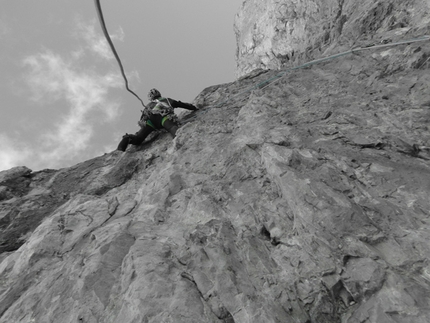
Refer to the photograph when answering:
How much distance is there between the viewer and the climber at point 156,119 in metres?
9.05

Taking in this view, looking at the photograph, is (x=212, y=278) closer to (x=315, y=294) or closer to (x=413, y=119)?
(x=315, y=294)

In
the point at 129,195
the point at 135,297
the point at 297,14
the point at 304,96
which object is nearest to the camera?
the point at 135,297

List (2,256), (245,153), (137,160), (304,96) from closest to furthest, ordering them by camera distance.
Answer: (245,153) < (2,256) < (304,96) < (137,160)

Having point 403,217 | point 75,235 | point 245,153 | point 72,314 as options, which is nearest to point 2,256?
point 75,235

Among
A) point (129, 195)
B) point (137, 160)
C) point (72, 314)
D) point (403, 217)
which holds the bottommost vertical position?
point (403, 217)

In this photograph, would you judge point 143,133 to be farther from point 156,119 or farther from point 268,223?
point 268,223

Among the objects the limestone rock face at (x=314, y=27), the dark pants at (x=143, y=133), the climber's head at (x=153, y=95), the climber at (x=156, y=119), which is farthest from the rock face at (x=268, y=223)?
the climber's head at (x=153, y=95)

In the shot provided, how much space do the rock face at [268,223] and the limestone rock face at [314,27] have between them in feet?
1.67

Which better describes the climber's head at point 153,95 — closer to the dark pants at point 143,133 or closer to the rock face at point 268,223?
the dark pants at point 143,133

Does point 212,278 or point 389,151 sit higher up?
point 212,278

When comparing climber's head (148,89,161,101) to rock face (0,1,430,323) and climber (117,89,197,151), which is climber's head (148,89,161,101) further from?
rock face (0,1,430,323)

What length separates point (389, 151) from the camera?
4934 millimetres

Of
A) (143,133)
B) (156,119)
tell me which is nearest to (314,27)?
(156,119)

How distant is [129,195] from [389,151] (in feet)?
18.7
